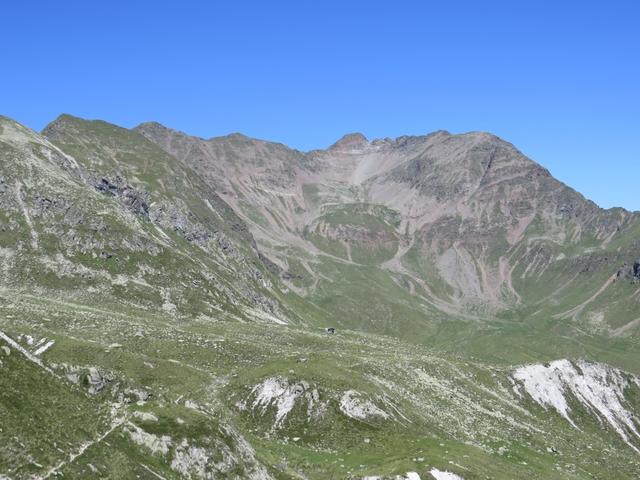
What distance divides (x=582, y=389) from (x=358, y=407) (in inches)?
3064

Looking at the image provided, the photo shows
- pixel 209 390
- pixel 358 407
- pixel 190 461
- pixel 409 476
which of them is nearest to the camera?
pixel 190 461

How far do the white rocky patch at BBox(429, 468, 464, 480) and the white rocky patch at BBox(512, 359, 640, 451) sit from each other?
2746 inches

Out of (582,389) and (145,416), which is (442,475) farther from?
(582,389)

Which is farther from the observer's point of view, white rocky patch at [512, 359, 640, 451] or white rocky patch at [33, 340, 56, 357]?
white rocky patch at [512, 359, 640, 451]

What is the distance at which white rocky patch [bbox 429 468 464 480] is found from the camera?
55531mm

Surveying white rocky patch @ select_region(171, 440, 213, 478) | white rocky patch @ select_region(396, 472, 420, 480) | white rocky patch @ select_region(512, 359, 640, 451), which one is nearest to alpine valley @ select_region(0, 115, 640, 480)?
white rocky patch @ select_region(171, 440, 213, 478)

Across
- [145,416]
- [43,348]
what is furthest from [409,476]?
[43,348]

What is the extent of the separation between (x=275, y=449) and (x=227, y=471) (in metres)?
17.3

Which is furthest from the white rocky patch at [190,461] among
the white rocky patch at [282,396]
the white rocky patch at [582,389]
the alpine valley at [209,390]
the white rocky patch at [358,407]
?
the white rocky patch at [582,389]

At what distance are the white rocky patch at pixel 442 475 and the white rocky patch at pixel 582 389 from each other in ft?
229

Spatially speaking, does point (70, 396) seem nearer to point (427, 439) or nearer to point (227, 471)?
point (227, 471)

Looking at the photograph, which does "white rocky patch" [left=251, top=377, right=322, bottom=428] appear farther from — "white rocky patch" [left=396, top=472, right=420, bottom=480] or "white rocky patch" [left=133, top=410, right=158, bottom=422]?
"white rocky patch" [left=133, top=410, right=158, bottom=422]

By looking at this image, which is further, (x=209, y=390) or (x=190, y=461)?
(x=209, y=390)

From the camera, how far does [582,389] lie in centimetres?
13112
